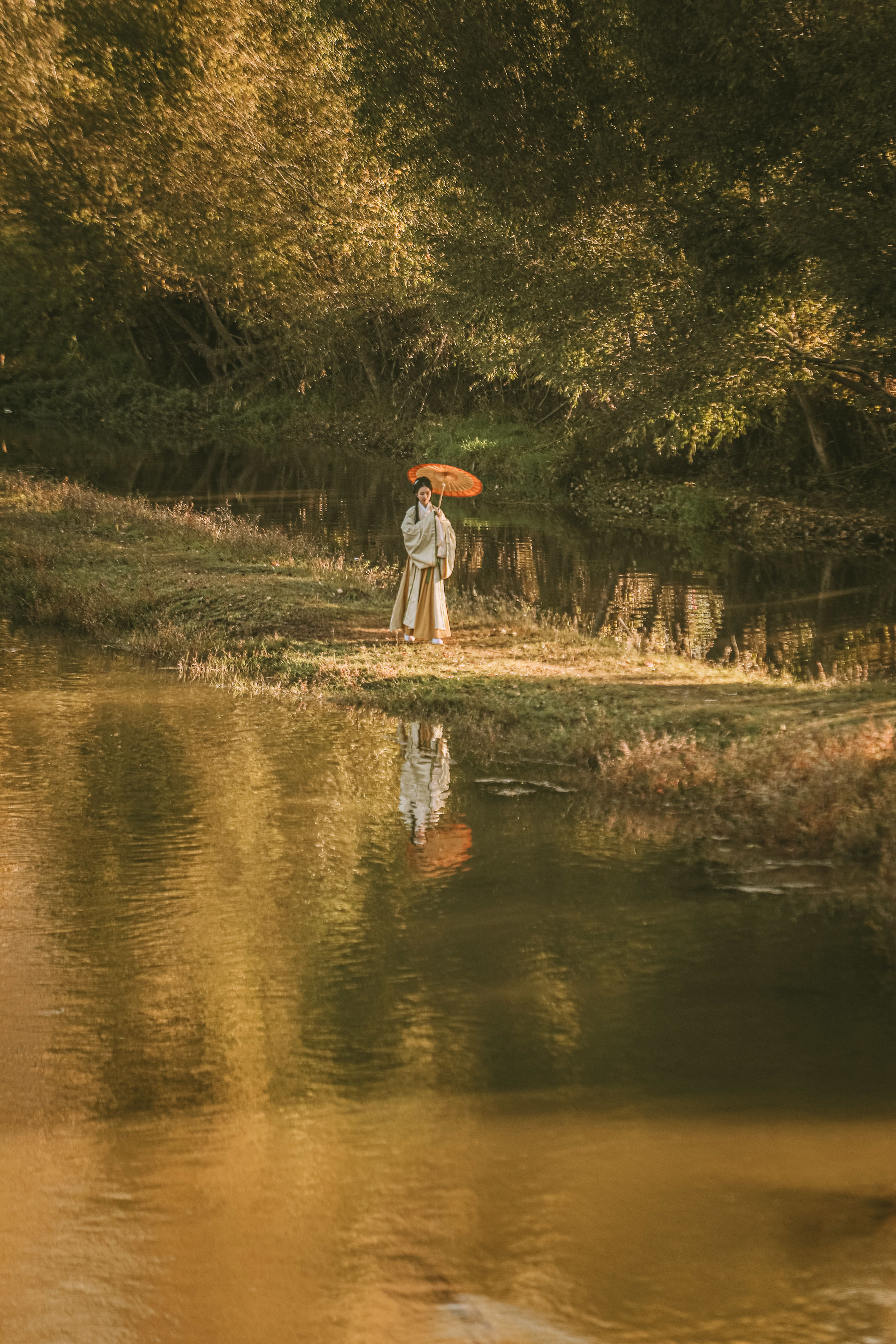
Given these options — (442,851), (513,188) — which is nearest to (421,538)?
(442,851)

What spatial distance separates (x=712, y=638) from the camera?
18.5 metres

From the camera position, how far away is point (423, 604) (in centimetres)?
1599

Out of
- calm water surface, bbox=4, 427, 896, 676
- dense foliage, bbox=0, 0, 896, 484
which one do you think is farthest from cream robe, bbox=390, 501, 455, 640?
dense foliage, bbox=0, 0, 896, 484

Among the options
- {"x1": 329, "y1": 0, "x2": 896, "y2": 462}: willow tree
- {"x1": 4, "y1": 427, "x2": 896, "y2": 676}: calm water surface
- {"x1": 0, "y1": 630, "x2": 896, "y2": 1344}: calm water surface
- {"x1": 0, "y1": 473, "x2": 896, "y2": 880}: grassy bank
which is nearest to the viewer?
{"x1": 0, "y1": 630, "x2": 896, "y2": 1344}: calm water surface

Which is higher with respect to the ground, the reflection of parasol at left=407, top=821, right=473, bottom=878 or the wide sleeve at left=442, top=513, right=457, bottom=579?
the wide sleeve at left=442, top=513, right=457, bottom=579

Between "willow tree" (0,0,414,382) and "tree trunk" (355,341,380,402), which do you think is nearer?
"willow tree" (0,0,414,382)

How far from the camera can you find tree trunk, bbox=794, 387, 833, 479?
95.6ft

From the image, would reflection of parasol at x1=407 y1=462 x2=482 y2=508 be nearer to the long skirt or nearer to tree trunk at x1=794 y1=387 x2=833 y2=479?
the long skirt

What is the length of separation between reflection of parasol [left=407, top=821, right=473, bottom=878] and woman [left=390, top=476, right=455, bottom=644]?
553cm

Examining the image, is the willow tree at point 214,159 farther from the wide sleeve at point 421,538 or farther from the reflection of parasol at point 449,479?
the wide sleeve at point 421,538

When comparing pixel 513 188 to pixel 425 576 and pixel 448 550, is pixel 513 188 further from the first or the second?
pixel 425 576

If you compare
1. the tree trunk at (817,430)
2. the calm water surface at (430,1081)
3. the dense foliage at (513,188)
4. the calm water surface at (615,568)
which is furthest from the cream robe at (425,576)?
the tree trunk at (817,430)

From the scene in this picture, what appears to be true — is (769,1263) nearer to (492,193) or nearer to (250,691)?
(250,691)

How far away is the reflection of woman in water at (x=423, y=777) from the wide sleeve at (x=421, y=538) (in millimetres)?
2970
